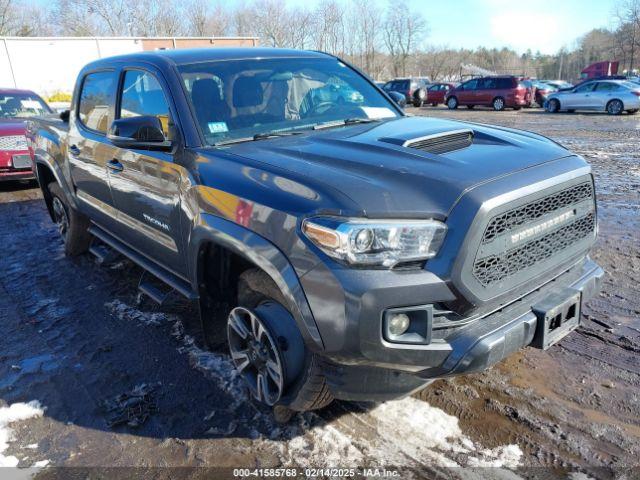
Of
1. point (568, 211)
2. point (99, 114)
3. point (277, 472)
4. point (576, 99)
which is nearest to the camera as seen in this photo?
point (277, 472)

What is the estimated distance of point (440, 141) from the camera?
112 inches

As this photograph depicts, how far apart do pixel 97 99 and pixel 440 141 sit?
3105 millimetres

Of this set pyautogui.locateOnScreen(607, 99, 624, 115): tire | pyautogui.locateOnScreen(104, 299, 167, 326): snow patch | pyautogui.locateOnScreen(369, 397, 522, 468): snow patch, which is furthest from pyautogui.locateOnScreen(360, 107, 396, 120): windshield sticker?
pyautogui.locateOnScreen(607, 99, 624, 115): tire

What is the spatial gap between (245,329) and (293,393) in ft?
1.56

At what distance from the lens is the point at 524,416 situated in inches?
110

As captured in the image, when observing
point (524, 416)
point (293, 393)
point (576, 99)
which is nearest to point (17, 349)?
point (293, 393)

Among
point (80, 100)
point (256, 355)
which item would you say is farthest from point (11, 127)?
point (256, 355)

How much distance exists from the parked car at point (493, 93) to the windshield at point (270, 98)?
22.2m

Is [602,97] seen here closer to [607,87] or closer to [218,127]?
[607,87]

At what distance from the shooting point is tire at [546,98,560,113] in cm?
2176

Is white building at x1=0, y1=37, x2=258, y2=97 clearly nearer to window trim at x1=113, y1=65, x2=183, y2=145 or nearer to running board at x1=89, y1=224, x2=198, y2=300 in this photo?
running board at x1=89, y1=224, x2=198, y2=300

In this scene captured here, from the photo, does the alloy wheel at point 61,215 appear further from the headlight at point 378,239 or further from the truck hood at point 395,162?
the headlight at point 378,239

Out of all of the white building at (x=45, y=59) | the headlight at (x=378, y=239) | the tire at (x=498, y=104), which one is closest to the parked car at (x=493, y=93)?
the tire at (x=498, y=104)

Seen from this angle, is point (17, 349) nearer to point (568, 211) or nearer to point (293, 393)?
point (293, 393)
